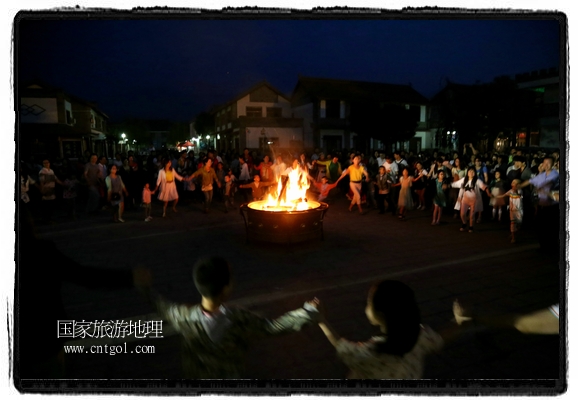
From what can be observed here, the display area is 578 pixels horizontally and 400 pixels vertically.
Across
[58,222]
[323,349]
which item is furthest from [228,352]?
[58,222]

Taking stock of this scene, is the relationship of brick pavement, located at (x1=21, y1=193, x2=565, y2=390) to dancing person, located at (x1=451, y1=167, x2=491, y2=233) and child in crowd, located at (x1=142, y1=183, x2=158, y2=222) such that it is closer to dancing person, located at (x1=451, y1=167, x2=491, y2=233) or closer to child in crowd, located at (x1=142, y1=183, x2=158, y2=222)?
child in crowd, located at (x1=142, y1=183, x2=158, y2=222)

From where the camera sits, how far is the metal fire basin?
7.39 meters

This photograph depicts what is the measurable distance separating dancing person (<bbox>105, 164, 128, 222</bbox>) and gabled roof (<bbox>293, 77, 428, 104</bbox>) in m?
17.7

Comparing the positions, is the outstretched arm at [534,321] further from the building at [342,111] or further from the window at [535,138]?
the building at [342,111]

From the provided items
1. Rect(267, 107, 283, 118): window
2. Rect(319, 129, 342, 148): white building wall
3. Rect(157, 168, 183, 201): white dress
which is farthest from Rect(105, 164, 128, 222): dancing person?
Rect(319, 129, 342, 148): white building wall

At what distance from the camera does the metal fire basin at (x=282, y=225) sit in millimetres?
7387

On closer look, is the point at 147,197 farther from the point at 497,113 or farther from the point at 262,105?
the point at 497,113

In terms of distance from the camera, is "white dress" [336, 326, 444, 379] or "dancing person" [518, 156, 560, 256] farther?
"dancing person" [518, 156, 560, 256]

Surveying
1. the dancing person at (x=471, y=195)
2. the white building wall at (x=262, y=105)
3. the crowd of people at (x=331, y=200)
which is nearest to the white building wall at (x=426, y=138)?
the crowd of people at (x=331, y=200)

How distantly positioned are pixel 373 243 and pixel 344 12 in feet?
20.1

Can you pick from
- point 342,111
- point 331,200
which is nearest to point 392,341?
point 331,200

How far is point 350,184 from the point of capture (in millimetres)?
11617

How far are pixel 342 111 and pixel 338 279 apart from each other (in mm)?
25185

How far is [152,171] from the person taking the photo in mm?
15312
